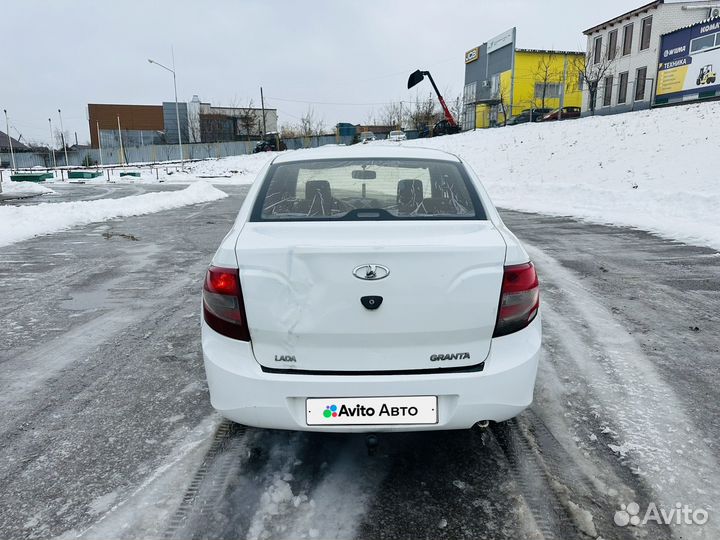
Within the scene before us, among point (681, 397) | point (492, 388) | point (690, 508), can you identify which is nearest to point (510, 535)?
point (492, 388)

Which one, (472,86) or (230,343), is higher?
(472,86)

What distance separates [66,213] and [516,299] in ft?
42.8

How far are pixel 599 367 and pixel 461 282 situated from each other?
2.20m

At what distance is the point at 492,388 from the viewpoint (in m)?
2.33

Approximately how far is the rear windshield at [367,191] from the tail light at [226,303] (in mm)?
620

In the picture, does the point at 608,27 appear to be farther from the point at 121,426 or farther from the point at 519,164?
the point at 121,426

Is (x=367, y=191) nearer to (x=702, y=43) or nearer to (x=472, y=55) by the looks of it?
(x=702, y=43)

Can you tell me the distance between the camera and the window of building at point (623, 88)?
115 feet

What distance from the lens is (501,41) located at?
159 ft

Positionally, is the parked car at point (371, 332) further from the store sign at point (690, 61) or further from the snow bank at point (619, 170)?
the store sign at point (690, 61)

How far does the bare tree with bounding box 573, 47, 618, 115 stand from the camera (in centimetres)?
3550

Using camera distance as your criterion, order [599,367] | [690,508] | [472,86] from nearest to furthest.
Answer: [690,508] < [599,367] < [472,86]

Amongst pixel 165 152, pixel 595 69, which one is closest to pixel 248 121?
pixel 165 152

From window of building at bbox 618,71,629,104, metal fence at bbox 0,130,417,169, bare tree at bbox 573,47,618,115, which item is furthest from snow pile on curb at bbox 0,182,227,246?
metal fence at bbox 0,130,417,169
